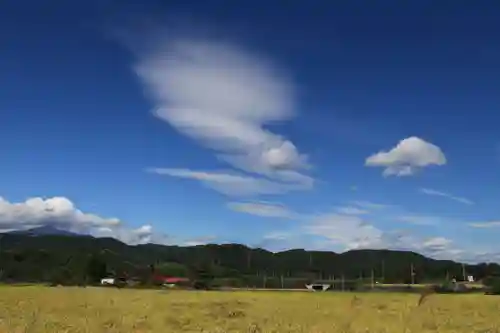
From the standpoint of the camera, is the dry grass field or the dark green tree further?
the dark green tree

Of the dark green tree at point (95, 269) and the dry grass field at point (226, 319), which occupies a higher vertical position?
the dark green tree at point (95, 269)

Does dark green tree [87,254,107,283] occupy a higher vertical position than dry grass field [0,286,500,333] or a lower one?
higher

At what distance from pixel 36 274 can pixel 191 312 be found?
125263 millimetres

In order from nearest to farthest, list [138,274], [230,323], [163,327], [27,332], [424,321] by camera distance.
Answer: [27,332] < [163,327] < [230,323] < [424,321] < [138,274]

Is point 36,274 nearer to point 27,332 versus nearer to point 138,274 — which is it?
point 138,274

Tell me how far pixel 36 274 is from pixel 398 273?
83148 mm

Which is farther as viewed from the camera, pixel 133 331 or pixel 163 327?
pixel 163 327

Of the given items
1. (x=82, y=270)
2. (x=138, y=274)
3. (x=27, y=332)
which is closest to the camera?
(x=27, y=332)

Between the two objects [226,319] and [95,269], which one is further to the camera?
[95,269]

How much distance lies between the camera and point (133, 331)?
24.2 m

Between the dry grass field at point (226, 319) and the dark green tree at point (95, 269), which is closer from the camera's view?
the dry grass field at point (226, 319)

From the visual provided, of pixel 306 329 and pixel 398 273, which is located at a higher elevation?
pixel 398 273

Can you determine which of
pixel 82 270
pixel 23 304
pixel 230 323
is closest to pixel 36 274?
pixel 82 270

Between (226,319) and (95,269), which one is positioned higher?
(95,269)
